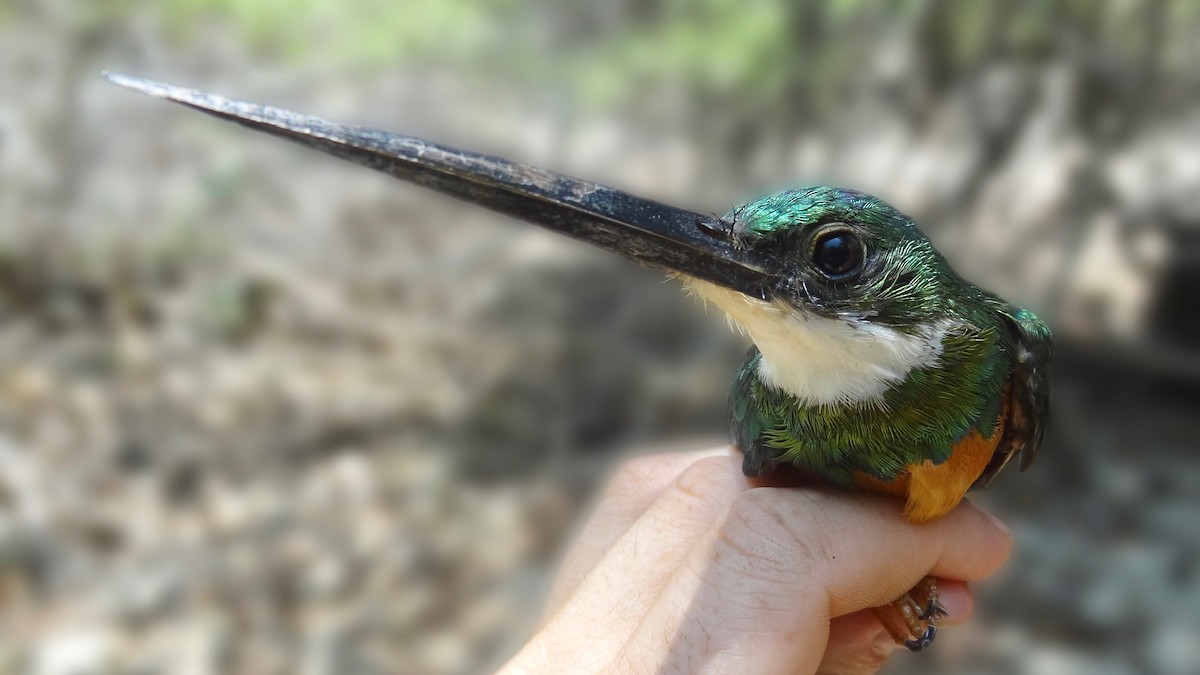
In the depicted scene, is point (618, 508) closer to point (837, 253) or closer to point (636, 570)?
point (636, 570)

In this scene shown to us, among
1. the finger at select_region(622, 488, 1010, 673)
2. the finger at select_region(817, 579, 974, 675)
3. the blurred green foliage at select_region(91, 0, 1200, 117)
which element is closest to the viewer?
the finger at select_region(622, 488, 1010, 673)

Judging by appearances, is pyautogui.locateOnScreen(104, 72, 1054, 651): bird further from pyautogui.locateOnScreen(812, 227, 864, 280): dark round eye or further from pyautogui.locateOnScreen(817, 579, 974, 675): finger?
pyautogui.locateOnScreen(817, 579, 974, 675): finger

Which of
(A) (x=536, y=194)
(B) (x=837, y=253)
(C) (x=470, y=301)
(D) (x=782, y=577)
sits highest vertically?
(C) (x=470, y=301)

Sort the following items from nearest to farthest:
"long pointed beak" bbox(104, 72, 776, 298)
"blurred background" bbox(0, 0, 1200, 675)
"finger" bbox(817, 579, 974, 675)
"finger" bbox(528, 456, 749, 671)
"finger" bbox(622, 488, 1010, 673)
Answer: "long pointed beak" bbox(104, 72, 776, 298), "finger" bbox(622, 488, 1010, 673), "finger" bbox(528, 456, 749, 671), "finger" bbox(817, 579, 974, 675), "blurred background" bbox(0, 0, 1200, 675)

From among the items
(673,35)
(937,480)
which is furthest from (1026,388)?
(673,35)

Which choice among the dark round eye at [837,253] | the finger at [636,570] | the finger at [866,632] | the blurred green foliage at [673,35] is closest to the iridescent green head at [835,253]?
the dark round eye at [837,253]

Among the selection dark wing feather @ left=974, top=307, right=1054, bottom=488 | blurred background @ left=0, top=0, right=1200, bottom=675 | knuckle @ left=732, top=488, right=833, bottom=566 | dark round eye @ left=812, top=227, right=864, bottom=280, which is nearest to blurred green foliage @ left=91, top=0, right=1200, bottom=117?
blurred background @ left=0, top=0, right=1200, bottom=675

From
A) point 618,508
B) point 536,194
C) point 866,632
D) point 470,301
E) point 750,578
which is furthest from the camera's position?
point 470,301
